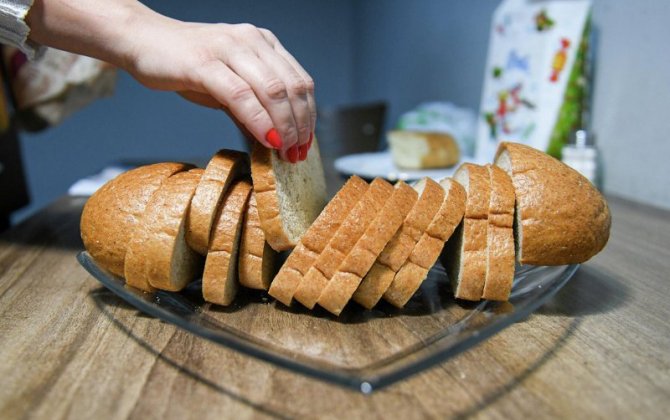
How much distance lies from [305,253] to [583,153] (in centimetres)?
159

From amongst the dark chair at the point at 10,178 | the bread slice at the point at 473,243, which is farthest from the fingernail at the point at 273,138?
the dark chair at the point at 10,178

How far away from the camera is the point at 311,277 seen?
1060mm

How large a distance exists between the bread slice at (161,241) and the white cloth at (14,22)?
60cm

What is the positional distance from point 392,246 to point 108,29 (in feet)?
2.86

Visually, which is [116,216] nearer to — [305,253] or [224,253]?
[224,253]

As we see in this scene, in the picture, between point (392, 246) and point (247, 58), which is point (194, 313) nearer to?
point (392, 246)

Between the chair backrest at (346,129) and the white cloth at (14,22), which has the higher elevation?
the white cloth at (14,22)

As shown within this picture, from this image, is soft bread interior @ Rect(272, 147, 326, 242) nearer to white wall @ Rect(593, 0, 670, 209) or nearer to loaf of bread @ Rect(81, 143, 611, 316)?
loaf of bread @ Rect(81, 143, 611, 316)

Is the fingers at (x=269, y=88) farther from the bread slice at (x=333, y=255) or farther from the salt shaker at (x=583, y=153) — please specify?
the salt shaker at (x=583, y=153)

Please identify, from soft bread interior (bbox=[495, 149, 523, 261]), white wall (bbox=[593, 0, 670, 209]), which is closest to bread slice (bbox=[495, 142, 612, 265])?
soft bread interior (bbox=[495, 149, 523, 261])

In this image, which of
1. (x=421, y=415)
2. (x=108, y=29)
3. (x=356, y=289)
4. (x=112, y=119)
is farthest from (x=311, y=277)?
(x=112, y=119)

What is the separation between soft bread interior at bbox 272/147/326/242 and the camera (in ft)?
3.79

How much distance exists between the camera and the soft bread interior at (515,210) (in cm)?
109

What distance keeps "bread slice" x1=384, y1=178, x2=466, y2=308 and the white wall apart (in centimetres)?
133
